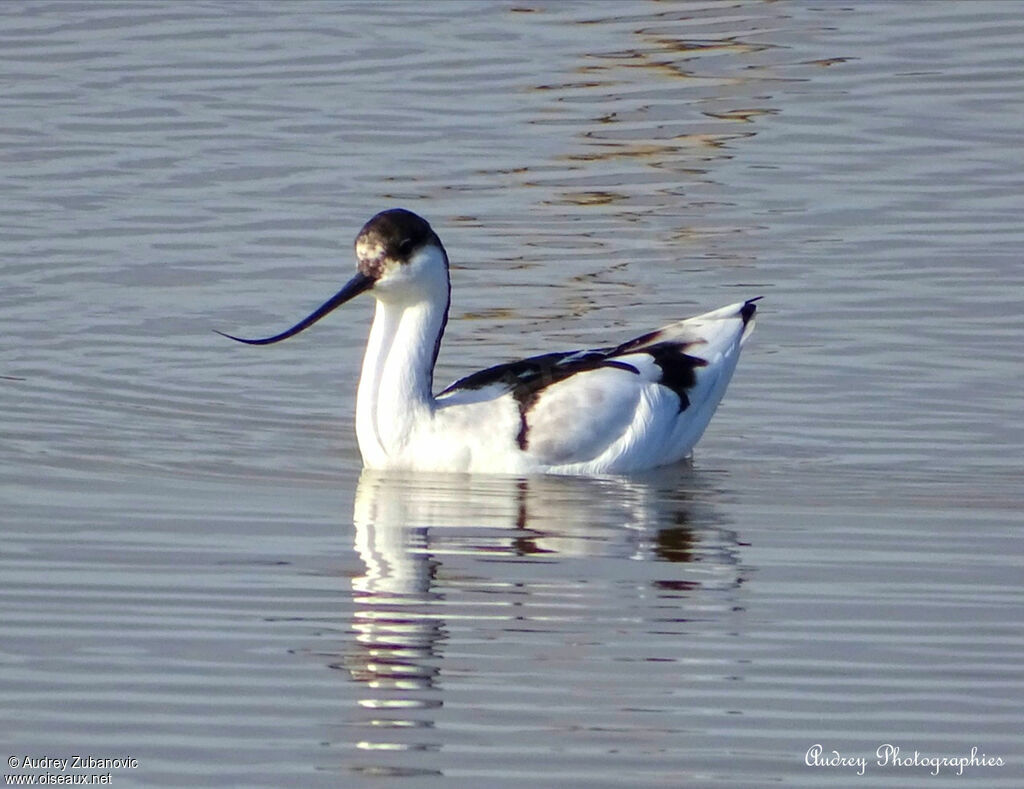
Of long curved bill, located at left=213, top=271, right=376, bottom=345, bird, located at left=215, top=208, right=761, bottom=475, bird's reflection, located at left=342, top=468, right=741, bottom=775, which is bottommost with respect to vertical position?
bird's reflection, located at left=342, top=468, right=741, bottom=775

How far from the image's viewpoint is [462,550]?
8297 millimetres

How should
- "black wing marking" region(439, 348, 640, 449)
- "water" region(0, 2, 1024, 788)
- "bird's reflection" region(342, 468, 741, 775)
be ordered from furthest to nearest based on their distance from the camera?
"black wing marking" region(439, 348, 640, 449), "bird's reflection" region(342, 468, 741, 775), "water" region(0, 2, 1024, 788)

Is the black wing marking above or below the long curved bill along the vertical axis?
below

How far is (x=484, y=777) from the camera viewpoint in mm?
5883

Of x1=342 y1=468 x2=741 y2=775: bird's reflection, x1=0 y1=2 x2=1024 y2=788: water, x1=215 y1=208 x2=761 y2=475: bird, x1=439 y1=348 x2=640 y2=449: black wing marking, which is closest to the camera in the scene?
x1=0 y1=2 x2=1024 y2=788: water

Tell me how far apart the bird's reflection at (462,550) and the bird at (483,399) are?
0.42 ft

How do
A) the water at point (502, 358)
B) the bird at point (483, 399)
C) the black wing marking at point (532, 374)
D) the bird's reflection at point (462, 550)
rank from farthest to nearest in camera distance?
the black wing marking at point (532, 374), the bird at point (483, 399), the bird's reflection at point (462, 550), the water at point (502, 358)

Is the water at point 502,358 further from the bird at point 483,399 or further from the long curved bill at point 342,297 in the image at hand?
the long curved bill at point 342,297

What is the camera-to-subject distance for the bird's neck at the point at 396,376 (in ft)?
32.8

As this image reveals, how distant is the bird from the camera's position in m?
9.92

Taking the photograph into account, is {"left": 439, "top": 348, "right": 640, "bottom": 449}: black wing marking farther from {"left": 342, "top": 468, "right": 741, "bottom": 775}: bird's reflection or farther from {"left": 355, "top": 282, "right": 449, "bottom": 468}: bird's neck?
{"left": 342, "top": 468, "right": 741, "bottom": 775}: bird's reflection

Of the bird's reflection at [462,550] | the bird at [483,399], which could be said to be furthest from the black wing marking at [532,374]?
the bird's reflection at [462,550]

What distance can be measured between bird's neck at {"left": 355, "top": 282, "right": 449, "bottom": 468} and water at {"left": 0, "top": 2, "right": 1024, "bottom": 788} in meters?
0.27

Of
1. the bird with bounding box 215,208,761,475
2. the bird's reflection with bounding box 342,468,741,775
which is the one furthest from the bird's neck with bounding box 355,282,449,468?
the bird's reflection with bounding box 342,468,741,775
